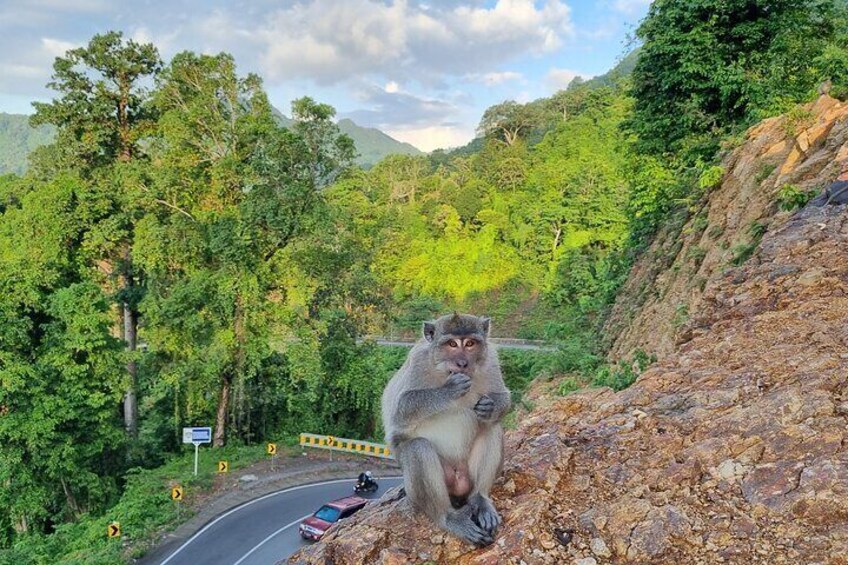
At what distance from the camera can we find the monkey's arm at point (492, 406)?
13.0ft

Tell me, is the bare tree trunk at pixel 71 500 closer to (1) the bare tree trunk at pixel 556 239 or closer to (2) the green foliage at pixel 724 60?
(2) the green foliage at pixel 724 60

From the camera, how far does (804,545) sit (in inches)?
136

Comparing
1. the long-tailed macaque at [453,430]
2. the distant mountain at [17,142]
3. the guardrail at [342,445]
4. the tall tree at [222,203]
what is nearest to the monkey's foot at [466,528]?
the long-tailed macaque at [453,430]

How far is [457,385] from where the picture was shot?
391cm

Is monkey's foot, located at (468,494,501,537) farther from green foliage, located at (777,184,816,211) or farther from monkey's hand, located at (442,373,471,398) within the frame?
green foliage, located at (777,184,816,211)

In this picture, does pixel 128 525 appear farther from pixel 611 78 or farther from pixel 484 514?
pixel 611 78

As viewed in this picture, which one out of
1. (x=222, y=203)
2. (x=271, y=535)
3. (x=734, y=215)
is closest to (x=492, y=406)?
(x=734, y=215)

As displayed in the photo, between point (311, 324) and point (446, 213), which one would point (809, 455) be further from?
point (446, 213)

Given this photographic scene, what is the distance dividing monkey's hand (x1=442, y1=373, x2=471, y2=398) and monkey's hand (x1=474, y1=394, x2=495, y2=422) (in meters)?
0.13

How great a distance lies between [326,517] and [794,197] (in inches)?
484

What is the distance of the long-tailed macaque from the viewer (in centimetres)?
402

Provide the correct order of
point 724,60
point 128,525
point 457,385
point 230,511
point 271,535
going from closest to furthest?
point 457,385 < point 724,60 < point 128,525 < point 271,535 < point 230,511

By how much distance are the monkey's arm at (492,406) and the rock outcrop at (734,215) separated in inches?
207

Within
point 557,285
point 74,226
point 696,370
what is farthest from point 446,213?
point 696,370
